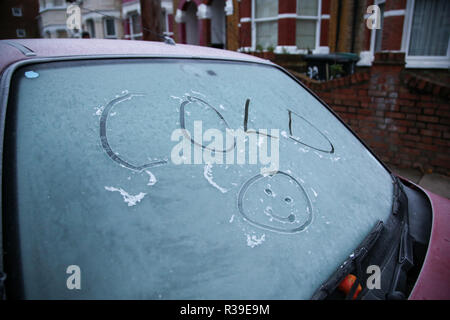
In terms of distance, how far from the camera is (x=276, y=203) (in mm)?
1076

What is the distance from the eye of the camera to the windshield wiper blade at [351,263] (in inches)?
35.2

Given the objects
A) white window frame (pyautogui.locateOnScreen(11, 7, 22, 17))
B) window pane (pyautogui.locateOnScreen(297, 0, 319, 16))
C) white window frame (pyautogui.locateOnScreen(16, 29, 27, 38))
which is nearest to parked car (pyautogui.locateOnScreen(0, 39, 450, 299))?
window pane (pyautogui.locateOnScreen(297, 0, 319, 16))

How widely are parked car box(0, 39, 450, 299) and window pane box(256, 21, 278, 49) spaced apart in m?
9.44

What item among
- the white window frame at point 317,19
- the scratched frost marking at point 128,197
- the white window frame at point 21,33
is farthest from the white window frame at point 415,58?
Result: the white window frame at point 21,33

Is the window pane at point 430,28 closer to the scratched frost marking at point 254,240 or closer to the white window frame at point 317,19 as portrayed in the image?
the white window frame at point 317,19

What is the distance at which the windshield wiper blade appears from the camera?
0.89 metres

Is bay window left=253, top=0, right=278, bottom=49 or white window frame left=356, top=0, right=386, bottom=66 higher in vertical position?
bay window left=253, top=0, right=278, bottom=49

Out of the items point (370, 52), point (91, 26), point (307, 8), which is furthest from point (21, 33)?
point (370, 52)

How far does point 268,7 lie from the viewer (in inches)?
395

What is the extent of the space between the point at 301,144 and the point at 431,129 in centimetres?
363

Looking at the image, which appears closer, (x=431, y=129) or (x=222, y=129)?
(x=222, y=129)

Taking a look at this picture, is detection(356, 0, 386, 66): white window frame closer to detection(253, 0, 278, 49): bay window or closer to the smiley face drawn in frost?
detection(253, 0, 278, 49): bay window
